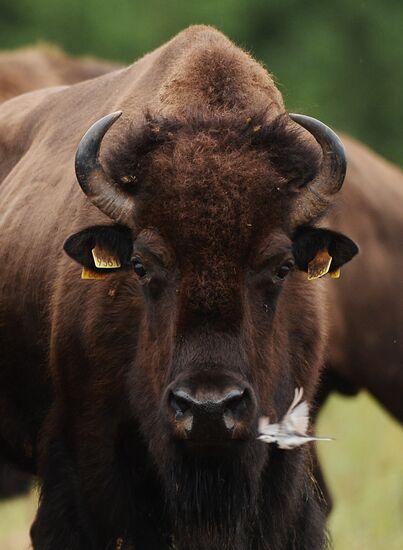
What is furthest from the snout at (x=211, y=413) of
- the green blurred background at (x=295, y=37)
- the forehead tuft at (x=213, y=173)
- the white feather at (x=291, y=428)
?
the green blurred background at (x=295, y=37)

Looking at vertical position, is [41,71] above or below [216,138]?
below

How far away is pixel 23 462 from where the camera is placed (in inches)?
345

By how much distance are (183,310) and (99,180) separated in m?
0.78

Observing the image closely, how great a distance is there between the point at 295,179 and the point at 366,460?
346 inches

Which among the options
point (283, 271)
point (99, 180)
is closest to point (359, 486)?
point (283, 271)

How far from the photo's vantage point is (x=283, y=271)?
7199 mm

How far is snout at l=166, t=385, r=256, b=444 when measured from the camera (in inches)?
255

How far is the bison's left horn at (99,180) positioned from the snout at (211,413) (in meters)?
0.97

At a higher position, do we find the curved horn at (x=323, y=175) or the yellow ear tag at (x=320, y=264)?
the curved horn at (x=323, y=175)

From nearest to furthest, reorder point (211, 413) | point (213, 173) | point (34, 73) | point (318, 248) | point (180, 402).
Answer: point (211, 413), point (180, 402), point (213, 173), point (318, 248), point (34, 73)

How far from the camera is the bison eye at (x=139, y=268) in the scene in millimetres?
7156

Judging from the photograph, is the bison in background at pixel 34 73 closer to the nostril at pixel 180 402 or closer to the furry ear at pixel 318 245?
the furry ear at pixel 318 245

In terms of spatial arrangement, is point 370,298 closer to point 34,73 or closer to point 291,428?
point 34,73

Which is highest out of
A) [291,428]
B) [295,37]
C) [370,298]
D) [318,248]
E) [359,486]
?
[318,248]
